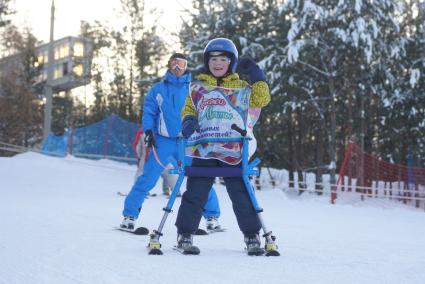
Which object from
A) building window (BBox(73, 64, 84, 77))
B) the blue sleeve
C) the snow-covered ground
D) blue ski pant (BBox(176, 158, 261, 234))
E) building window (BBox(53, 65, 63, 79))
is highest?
building window (BBox(53, 65, 63, 79))

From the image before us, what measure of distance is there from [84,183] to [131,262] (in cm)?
908

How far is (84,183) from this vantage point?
1224 cm

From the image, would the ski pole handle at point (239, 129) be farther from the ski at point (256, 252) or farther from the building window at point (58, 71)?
the building window at point (58, 71)

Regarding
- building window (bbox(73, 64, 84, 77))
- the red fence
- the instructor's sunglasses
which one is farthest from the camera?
building window (bbox(73, 64, 84, 77))

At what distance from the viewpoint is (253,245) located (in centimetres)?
390

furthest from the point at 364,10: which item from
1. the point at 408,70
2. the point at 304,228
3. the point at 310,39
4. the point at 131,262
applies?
the point at 131,262

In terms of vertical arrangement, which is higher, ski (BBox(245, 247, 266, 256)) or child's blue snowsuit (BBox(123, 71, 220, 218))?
child's blue snowsuit (BBox(123, 71, 220, 218))

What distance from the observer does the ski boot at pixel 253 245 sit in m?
3.84

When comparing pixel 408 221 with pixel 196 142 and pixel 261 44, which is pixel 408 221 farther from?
pixel 261 44

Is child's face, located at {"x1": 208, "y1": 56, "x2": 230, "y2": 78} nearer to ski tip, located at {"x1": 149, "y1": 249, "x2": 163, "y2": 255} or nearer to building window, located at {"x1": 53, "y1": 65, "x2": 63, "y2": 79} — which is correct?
ski tip, located at {"x1": 149, "y1": 249, "x2": 163, "y2": 255}

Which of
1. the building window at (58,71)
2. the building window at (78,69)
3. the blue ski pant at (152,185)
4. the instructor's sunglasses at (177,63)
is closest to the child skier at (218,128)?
the blue ski pant at (152,185)

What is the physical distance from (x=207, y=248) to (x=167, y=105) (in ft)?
5.88

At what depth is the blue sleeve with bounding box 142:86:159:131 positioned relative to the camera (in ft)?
17.4

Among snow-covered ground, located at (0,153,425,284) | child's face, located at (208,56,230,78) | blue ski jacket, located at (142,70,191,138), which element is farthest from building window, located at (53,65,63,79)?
child's face, located at (208,56,230,78)
